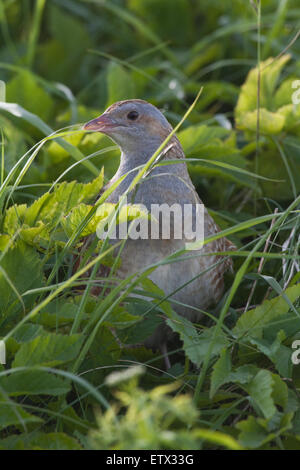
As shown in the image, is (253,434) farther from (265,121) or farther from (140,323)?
(265,121)

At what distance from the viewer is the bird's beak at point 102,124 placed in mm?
2578

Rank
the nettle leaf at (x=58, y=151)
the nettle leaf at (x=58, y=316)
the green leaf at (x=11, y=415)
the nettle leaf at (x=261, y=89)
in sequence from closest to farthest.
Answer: the green leaf at (x=11, y=415), the nettle leaf at (x=58, y=316), the nettle leaf at (x=58, y=151), the nettle leaf at (x=261, y=89)

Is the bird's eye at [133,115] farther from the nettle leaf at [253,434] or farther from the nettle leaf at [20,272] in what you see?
the nettle leaf at [253,434]

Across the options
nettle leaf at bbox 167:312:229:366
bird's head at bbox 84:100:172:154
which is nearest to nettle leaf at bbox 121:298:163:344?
nettle leaf at bbox 167:312:229:366

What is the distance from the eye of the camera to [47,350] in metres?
1.85

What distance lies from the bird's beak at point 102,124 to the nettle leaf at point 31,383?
3.34ft

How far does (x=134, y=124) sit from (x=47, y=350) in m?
1.04

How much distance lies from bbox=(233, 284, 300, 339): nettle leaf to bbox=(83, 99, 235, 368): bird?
36 cm

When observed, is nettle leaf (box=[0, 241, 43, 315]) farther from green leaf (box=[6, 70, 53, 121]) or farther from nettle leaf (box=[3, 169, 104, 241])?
green leaf (box=[6, 70, 53, 121])

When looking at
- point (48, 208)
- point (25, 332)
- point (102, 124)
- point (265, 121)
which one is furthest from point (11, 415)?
point (265, 121)

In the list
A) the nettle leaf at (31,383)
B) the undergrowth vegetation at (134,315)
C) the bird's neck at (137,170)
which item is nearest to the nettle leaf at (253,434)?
the undergrowth vegetation at (134,315)

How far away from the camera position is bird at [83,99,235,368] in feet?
8.02
